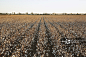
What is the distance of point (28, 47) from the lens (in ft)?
16.7

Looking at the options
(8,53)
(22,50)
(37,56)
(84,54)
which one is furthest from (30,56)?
(84,54)

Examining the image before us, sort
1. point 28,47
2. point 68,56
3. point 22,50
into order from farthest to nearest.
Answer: point 28,47, point 22,50, point 68,56

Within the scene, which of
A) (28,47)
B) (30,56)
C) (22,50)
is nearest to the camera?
(30,56)

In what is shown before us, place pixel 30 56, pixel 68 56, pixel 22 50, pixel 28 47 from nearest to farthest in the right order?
pixel 68 56 < pixel 30 56 < pixel 22 50 < pixel 28 47

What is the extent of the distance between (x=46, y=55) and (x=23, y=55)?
3.69 ft

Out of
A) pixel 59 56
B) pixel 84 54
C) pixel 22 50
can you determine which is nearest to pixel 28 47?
pixel 22 50

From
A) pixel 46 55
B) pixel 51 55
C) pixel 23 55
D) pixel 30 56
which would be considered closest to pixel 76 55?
pixel 51 55

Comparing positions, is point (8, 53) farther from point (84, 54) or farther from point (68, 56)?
point (84, 54)

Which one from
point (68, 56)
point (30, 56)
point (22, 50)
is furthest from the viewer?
point (22, 50)

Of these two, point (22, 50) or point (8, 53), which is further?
point (22, 50)

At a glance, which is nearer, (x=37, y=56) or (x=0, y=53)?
(x=37, y=56)

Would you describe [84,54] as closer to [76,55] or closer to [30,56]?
[76,55]

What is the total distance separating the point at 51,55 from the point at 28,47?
5.20ft

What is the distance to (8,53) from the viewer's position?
4.25 metres
